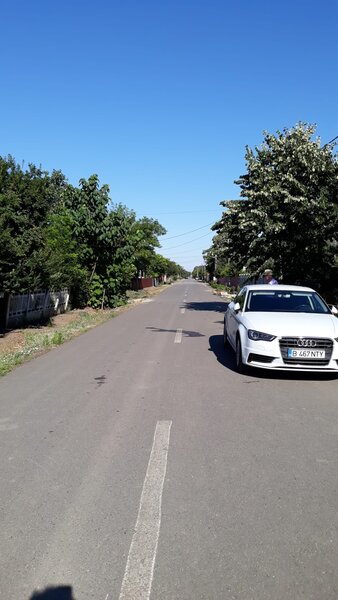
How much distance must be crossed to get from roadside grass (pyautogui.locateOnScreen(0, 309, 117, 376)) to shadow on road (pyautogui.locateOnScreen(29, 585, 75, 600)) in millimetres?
6611

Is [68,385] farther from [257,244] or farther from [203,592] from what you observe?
[257,244]

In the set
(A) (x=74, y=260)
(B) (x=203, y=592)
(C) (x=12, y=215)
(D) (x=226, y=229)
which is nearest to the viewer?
(B) (x=203, y=592)

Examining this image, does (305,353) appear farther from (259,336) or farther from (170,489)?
(170,489)

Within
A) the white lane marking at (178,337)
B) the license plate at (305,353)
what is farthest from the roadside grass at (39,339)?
the license plate at (305,353)

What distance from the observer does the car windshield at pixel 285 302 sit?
8745mm

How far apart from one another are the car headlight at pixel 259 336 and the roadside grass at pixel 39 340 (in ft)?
14.9

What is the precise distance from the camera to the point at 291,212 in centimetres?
1688

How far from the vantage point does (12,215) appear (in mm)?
13953

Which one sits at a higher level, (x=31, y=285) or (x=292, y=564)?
(x=31, y=285)

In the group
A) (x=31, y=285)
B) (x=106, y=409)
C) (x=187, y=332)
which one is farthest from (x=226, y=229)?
(x=106, y=409)

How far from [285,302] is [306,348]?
1.86 m

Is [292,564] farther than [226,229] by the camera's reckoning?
No

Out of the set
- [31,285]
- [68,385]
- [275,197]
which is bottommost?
[68,385]

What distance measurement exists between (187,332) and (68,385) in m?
7.29
